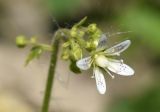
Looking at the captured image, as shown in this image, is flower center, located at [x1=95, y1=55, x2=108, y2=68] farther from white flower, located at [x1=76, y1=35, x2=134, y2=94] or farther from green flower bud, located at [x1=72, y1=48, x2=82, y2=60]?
green flower bud, located at [x1=72, y1=48, x2=82, y2=60]

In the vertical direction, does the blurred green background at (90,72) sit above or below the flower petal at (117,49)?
above

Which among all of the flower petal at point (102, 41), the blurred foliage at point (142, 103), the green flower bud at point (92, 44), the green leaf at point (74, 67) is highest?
the blurred foliage at point (142, 103)

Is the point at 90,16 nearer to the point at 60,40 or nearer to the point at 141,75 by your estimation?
the point at 141,75

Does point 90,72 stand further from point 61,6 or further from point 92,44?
point 92,44

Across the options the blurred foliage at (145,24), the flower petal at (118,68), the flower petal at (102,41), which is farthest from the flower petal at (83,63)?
the blurred foliage at (145,24)

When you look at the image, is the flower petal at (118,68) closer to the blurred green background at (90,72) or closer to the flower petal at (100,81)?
the flower petal at (100,81)

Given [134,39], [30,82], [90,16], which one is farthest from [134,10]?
[30,82]
